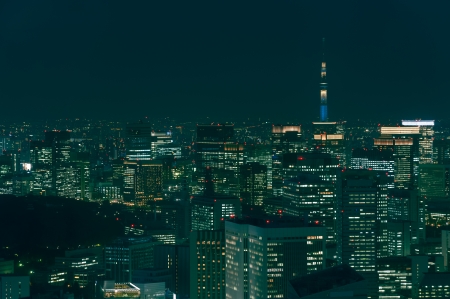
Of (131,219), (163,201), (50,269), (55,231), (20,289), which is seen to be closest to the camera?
(20,289)

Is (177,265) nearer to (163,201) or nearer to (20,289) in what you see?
(20,289)

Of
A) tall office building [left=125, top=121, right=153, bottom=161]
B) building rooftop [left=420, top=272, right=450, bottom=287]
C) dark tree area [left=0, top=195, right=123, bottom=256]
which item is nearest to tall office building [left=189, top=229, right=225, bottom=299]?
building rooftop [left=420, top=272, right=450, bottom=287]

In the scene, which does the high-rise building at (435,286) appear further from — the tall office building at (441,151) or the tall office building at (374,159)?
the tall office building at (441,151)

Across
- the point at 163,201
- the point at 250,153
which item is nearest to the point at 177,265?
the point at 163,201

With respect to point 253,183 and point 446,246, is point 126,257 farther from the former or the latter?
point 253,183

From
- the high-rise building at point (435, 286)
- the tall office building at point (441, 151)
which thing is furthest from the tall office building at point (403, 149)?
the high-rise building at point (435, 286)

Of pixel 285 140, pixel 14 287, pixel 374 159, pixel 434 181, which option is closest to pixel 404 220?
pixel 434 181
